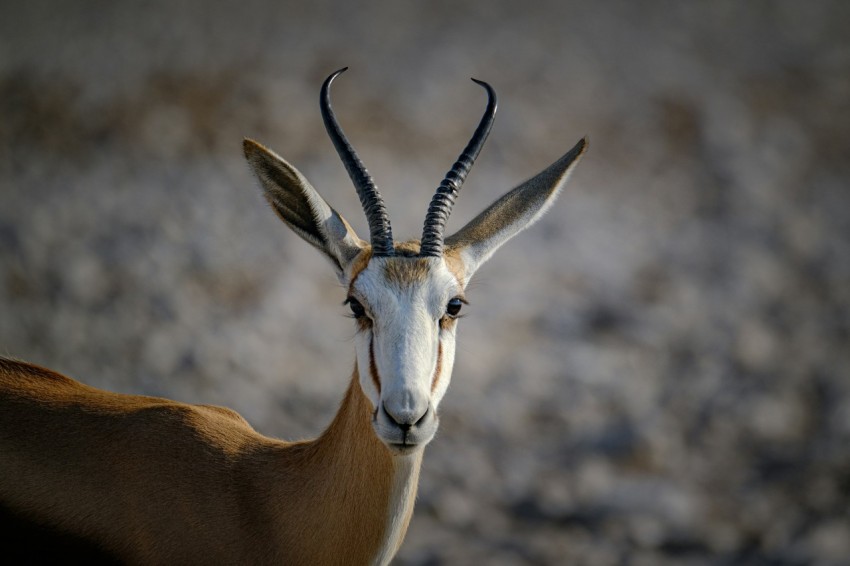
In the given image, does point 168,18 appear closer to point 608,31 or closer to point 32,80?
point 32,80

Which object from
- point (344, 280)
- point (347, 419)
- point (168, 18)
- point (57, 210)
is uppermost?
point (168, 18)

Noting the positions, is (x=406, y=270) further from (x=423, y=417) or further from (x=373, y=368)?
(x=423, y=417)

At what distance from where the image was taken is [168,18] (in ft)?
36.6

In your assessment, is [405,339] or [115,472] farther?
[115,472]

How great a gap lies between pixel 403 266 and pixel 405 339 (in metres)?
A: 0.41

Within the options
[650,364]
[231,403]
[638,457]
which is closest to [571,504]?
[638,457]

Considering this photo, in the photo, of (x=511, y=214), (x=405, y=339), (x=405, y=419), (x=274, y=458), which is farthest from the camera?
(x=511, y=214)

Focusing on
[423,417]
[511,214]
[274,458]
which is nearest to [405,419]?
[423,417]

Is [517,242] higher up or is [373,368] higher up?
[517,242]

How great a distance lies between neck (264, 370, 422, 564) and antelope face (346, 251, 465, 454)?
0.29 meters

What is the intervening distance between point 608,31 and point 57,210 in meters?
6.98

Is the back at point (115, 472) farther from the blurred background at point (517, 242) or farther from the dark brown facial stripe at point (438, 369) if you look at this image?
the blurred background at point (517, 242)

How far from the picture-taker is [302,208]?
4.62 metres

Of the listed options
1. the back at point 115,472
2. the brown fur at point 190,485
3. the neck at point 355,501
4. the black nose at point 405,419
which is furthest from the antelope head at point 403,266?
the back at point 115,472
